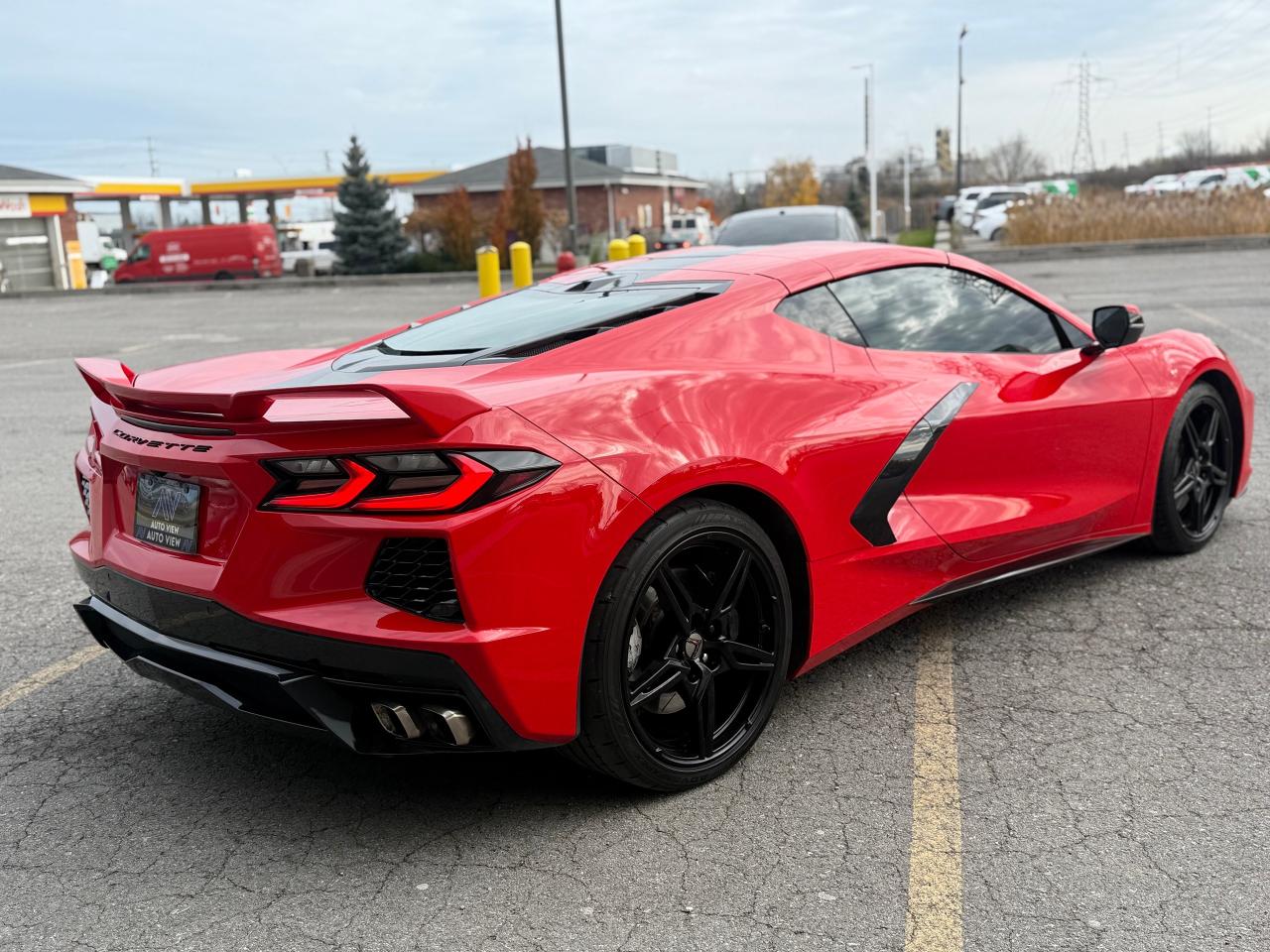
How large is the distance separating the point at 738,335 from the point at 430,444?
112 cm

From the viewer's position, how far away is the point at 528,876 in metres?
2.77

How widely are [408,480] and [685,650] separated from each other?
88cm

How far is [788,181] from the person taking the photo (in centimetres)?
7675

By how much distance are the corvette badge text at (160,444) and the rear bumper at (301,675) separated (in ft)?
1.16

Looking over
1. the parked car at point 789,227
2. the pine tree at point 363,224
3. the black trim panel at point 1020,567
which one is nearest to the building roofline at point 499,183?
the pine tree at point 363,224

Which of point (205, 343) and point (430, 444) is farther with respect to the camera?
point (205, 343)

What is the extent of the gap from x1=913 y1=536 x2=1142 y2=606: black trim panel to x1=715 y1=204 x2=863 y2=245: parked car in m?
8.70

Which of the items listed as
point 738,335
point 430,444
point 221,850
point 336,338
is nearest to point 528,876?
point 221,850

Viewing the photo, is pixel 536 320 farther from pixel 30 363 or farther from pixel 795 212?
pixel 30 363

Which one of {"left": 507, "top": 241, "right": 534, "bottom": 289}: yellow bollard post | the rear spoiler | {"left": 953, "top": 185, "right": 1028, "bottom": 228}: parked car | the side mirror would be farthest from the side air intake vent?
{"left": 953, "top": 185, "right": 1028, "bottom": 228}: parked car

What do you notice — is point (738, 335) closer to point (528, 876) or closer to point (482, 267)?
point (528, 876)

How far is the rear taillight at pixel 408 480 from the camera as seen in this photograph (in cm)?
261

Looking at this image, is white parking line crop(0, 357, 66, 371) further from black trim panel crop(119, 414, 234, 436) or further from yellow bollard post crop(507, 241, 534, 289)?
black trim panel crop(119, 414, 234, 436)

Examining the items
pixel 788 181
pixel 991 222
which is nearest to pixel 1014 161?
pixel 788 181
